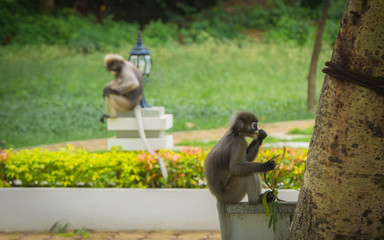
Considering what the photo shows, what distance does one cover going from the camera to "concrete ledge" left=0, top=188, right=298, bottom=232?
18.4 feet

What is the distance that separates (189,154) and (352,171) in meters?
3.09

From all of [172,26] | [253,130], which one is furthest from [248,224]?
[172,26]

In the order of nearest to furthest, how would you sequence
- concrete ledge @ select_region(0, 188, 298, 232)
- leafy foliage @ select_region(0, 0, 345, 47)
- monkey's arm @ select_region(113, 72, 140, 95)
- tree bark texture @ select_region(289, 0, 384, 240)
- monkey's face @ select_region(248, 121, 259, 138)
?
tree bark texture @ select_region(289, 0, 384, 240) < monkey's face @ select_region(248, 121, 259, 138) < concrete ledge @ select_region(0, 188, 298, 232) < monkey's arm @ select_region(113, 72, 140, 95) < leafy foliage @ select_region(0, 0, 345, 47)

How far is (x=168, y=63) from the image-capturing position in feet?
57.3

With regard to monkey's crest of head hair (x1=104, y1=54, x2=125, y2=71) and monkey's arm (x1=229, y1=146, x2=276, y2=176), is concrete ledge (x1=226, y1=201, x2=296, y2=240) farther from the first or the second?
monkey's crest of head hair (x1=104, y1=54, x2=125, y2=71)

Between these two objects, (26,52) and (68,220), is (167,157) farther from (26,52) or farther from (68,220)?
(26,52)

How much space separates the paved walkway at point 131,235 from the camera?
17.7 ft

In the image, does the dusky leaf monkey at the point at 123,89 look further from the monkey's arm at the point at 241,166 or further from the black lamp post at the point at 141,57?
the monkey's arm at the point at 241,166

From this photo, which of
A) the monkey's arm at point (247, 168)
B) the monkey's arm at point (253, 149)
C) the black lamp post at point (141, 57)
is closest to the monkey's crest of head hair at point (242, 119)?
the monkey's arm at point (253, 149)

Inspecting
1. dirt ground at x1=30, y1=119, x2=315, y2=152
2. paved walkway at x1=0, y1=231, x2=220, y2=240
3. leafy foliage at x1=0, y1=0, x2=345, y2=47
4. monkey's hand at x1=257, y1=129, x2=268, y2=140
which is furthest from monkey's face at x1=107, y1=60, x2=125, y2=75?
leafy foliage at x1=0, y1=0, x2=345, y2=47

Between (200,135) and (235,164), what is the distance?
6.90 metres

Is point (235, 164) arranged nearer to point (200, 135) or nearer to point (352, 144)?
point (352, 144)

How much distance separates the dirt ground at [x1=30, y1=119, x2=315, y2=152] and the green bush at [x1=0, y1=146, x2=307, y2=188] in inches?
153

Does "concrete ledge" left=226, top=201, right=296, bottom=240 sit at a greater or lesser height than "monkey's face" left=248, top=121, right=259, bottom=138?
lesser
